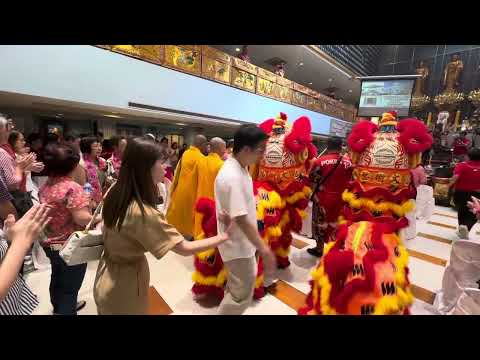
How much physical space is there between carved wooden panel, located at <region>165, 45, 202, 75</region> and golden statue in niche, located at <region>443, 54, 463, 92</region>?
33.9 feet

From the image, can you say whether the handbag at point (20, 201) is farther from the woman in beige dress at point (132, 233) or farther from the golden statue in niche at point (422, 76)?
the golden statue in niche at point (422, 76)

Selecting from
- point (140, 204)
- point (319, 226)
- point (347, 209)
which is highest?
point (140, 204)

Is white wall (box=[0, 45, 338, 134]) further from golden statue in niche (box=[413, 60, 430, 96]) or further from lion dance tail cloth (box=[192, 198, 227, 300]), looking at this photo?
golden statue in niche (box=[413, 60, 430, 96])

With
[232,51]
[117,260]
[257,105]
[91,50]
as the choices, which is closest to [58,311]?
[117,260]

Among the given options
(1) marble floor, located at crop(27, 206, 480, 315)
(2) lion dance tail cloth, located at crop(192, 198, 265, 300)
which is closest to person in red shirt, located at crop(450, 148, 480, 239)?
(1) marble floor, located at crop(27, 206, 480, 315)

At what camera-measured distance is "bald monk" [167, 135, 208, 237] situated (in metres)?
2.80

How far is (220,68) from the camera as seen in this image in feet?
21.0

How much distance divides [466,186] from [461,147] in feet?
14.7

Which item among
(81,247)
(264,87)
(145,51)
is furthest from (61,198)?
(264,87)

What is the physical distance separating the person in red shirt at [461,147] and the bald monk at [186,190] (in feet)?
24.9

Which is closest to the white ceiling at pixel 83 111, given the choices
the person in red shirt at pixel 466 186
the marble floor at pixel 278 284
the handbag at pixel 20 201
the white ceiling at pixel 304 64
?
the handbag at pixel 20 201

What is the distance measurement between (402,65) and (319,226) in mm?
11109
